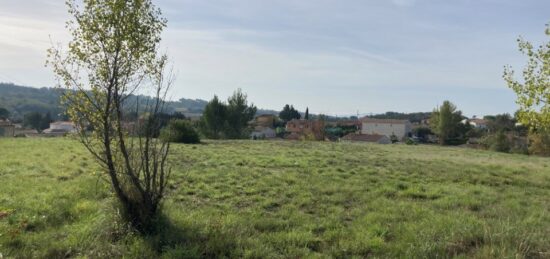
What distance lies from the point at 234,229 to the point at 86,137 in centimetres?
248

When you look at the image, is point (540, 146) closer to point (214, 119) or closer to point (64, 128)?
point (214, 119)

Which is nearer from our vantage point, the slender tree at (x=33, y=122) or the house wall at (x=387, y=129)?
the slender tree at (x=33, y=122)

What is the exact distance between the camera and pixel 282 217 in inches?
272

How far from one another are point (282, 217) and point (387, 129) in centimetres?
10050

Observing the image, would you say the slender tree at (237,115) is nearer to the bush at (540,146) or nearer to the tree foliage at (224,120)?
the tree foliage at (224,120)

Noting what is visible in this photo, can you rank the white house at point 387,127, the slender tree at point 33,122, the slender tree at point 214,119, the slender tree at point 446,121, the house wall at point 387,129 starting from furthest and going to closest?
the white house at point 387,127 → the house wall at point 387,129 → the slender tree at point 33,122 → the slender tree at point 446,121 → the slender tree at point 214,119

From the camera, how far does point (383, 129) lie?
4082 inches

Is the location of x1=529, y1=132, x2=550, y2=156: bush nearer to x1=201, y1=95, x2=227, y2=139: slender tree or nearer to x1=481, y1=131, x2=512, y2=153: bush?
x1=481, y1=131, x2=512, y2=153: bush

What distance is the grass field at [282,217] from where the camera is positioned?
520cm

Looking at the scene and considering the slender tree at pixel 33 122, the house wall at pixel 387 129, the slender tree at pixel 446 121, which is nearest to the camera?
the slender tree at pixel 446 121

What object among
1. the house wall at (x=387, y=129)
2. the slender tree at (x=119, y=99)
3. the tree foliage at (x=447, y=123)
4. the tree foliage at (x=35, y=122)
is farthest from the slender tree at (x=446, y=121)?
the tree foliage at (x=35, y=122)

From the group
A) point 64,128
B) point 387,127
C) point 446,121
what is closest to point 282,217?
point 64,128

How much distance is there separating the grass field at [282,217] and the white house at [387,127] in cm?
9071

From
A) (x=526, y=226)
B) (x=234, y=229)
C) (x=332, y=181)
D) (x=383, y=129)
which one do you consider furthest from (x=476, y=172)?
(x=383, y=129)
